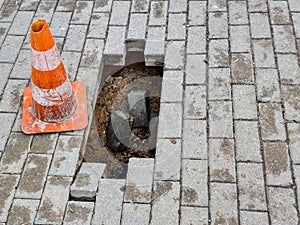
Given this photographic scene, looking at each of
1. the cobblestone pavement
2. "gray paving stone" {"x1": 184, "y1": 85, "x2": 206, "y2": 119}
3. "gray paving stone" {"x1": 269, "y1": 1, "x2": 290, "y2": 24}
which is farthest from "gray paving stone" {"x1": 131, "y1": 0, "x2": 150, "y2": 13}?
"gray paving stone" {"x1": 269, "y1": 1, "x2": 290, "y2": 24}

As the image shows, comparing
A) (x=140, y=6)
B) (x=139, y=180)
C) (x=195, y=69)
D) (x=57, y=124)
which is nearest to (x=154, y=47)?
(x=195, y=69)

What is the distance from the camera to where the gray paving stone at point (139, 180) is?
11.6 ft

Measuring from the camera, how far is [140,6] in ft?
16.8

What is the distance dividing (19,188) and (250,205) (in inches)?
77.7

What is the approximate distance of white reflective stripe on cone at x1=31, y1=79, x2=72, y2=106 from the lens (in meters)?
3.92

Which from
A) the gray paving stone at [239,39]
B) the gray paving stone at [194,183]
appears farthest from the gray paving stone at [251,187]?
the gray paving stone at [239,39]

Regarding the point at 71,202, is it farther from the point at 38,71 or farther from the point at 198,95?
the point at 198,95

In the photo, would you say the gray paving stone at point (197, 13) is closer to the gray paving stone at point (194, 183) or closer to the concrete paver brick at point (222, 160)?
the concrete paver brick at point (222, 160)

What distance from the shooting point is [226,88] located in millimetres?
4223

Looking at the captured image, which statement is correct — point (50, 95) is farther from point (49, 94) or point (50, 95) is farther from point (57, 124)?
point (57, 124)

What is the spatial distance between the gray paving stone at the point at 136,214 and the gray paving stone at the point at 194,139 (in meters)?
0.61

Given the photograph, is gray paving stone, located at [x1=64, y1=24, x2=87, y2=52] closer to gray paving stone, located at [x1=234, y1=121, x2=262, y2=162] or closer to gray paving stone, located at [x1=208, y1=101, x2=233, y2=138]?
gray paving stone, located at [x1=208, y1=101, x2=233, y2=138]

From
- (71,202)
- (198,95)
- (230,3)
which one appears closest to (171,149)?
(198,95)

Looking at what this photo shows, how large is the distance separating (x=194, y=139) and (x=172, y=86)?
0.68 metres
